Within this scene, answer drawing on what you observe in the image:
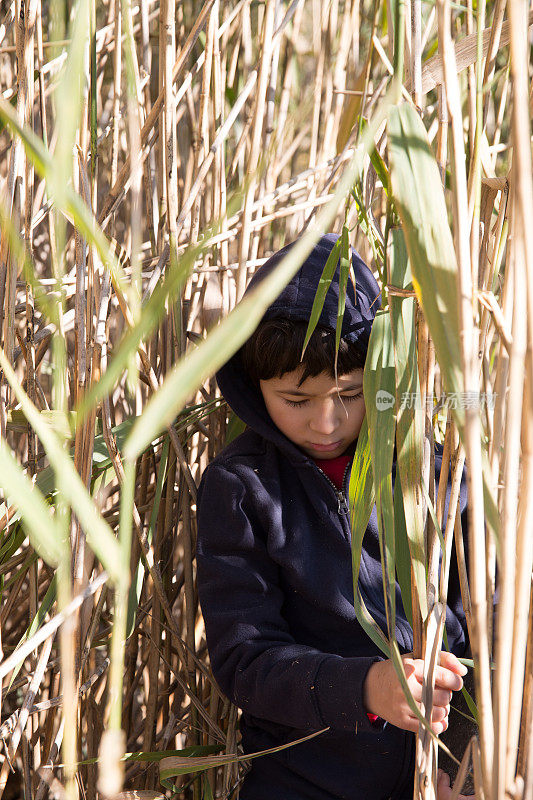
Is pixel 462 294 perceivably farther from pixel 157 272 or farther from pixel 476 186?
pixel 157 272

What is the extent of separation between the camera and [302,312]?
0.76 meters

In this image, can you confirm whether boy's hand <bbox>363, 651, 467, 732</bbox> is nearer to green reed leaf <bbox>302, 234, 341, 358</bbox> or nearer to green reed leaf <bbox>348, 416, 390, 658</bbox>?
green reed leaf <bbox>348, 416, 390, 658</bbox>

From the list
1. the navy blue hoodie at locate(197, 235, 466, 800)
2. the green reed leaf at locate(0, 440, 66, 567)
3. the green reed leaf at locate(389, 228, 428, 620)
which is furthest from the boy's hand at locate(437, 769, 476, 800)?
the green reed leaf at locate(0, 440, 66, 567)

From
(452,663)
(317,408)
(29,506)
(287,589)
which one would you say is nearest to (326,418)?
(317,408)

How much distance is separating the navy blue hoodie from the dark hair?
1 cm

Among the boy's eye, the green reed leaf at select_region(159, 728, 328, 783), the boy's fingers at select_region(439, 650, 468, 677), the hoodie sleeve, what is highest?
the boy's eye

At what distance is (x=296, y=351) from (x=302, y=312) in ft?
0.13

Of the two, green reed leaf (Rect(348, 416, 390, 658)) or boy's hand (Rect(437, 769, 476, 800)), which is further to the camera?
boy's hand (Rect(437, 769, 476, 800))

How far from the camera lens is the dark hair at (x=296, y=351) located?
A: 748 mm

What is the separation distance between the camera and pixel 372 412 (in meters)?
A: 0.47

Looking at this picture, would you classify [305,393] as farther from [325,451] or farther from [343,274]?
[343,274]

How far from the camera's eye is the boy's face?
763 mm

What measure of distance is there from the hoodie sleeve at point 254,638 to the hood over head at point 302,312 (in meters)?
0.07

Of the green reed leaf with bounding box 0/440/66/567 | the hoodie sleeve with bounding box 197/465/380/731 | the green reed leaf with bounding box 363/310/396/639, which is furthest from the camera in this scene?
the hoodie sleeve with bounding box 197/465/380/731
